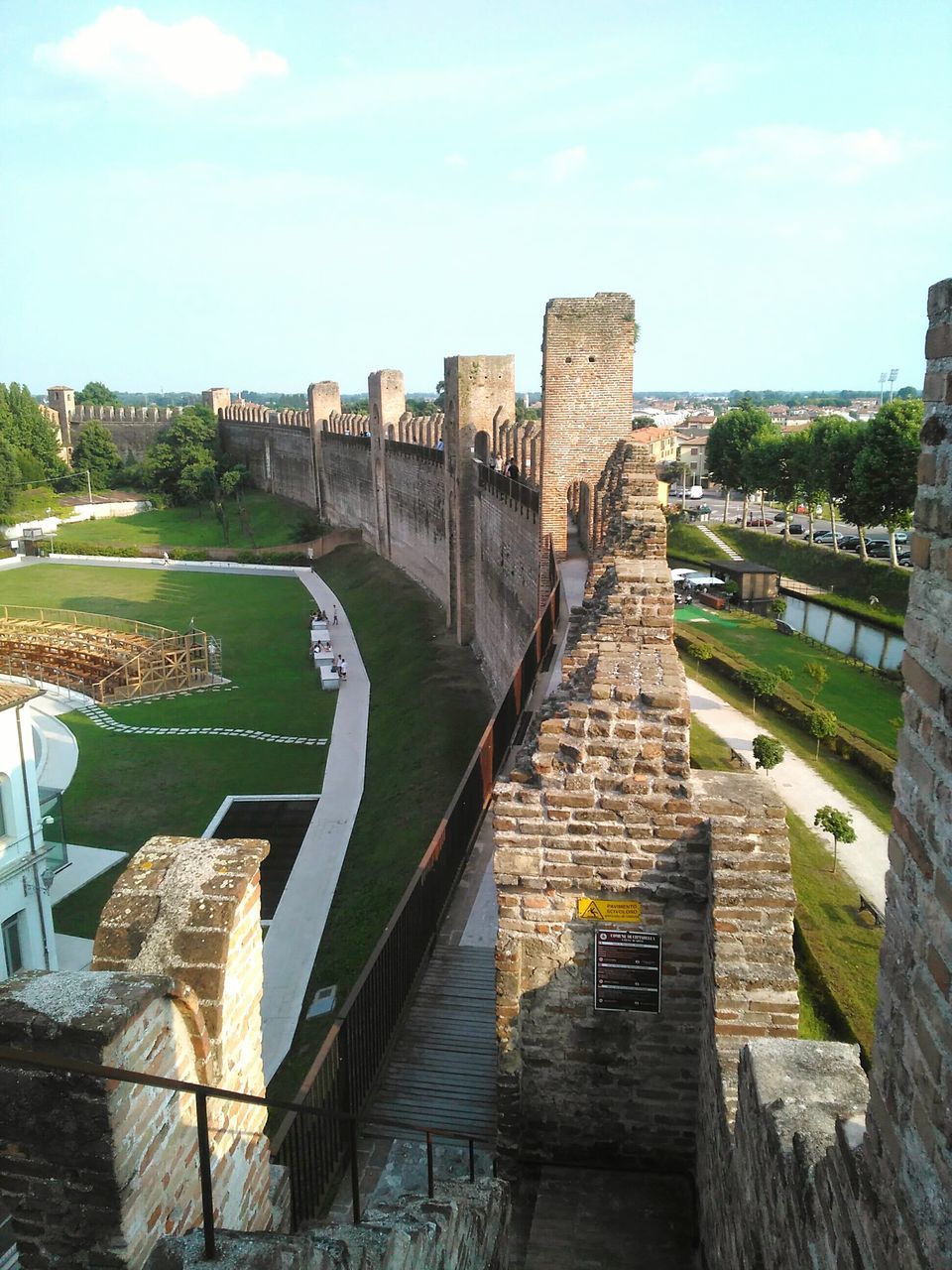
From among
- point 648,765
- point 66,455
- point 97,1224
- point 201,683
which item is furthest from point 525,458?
point 66,455

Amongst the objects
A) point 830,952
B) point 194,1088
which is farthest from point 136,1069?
point 830,952

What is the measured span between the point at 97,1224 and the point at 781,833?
3.05 metres

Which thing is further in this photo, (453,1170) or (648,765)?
(453,1170)

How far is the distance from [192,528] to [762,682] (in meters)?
38.7

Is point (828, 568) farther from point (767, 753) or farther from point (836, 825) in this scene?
point (836, 825)

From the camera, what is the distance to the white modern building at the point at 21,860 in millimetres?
11812

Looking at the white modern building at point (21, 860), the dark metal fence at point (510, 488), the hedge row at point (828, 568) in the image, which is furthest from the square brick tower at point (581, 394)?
the hedge row at point (828, 568)

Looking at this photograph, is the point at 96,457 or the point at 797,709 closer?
the point at 797,709

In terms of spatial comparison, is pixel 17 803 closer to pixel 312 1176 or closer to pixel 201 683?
pixel 312 1176

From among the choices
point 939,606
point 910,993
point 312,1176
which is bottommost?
point 312,1176

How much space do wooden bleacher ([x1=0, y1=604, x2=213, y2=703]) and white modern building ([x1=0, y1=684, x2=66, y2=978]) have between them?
518 inches

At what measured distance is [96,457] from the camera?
66.0 m

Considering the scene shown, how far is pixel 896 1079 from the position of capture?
2.33 m

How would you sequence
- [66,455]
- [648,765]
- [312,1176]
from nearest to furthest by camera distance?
1. [648,765]
2. [312,1176]
3. [66,455]
